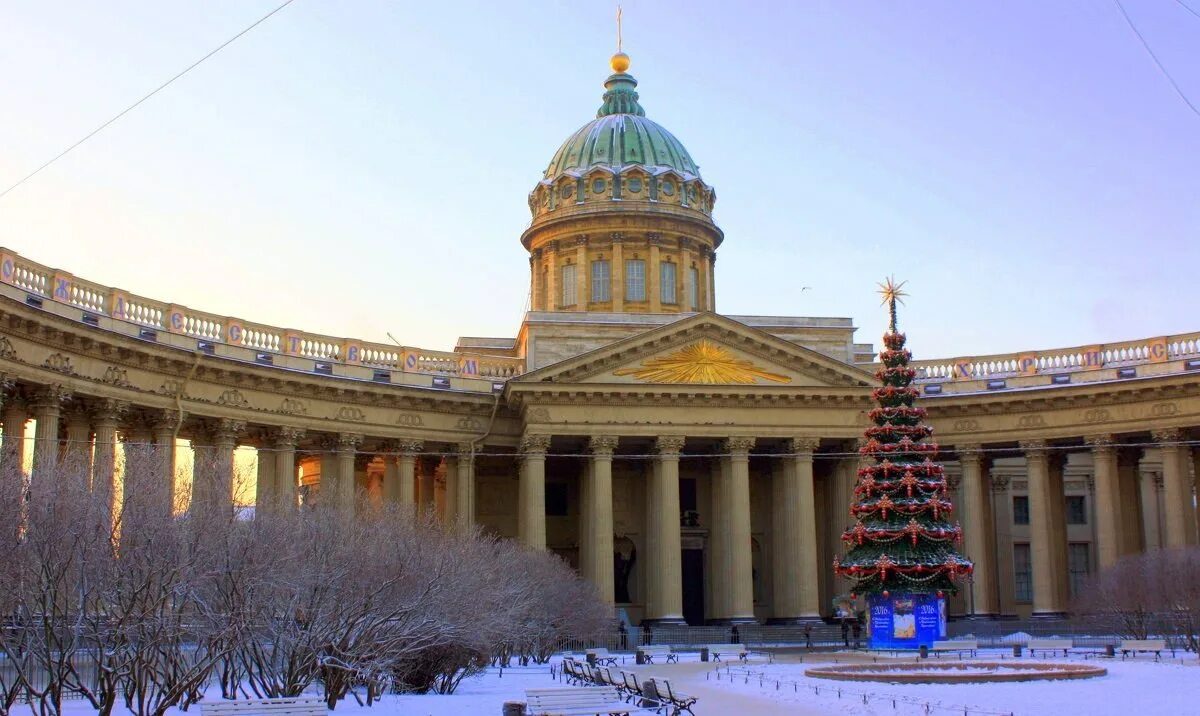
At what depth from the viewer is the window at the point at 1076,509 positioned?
76062 millimetres

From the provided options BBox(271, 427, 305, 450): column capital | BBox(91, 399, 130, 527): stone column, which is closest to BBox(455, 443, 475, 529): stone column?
BBox(271, 427, 305, 450): column capital

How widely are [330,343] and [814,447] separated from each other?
64.7ft

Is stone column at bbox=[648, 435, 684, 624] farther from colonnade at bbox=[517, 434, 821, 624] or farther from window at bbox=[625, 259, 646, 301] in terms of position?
window at bbox=[625, 259, 646, 301]

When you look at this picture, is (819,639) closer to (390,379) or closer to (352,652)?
(390,379)

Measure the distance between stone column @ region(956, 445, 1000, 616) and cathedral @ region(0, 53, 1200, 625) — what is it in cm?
12

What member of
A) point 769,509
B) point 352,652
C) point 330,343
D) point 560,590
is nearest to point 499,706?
point 352,652

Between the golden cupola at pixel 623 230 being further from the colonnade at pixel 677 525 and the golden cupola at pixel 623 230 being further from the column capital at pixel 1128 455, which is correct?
the column capital at pixel 1128 455

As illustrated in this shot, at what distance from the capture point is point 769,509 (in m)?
65.6

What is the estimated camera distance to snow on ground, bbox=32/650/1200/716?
26641mm

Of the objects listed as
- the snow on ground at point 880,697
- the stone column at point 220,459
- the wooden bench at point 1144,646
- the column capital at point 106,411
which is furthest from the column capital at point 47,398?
the wooden bench at point 1144,646

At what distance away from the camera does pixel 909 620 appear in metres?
43.5

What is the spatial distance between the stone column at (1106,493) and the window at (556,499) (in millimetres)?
22391

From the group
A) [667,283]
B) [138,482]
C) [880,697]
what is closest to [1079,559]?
[667,283]

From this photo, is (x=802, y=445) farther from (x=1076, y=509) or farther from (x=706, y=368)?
(x=1076, y=509)
